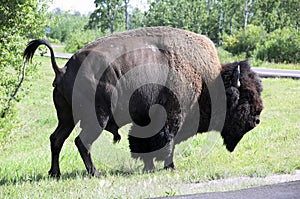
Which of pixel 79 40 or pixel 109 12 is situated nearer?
pixel 109 12

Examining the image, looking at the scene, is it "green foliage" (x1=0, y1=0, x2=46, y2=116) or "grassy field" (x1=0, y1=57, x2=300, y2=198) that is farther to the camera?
"green foliage" (x1=0, y1=0, x2=46, y2=116)

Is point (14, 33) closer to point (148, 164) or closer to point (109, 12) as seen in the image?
→ point (148, 164)

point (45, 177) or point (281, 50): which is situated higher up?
point (45, 177)

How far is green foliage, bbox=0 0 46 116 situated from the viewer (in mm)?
10633

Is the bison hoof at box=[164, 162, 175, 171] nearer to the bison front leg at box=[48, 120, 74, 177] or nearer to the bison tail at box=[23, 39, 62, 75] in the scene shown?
the bison front leg at box=[48, 120, 74, 177]

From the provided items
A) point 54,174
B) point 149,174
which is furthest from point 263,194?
point 54,174

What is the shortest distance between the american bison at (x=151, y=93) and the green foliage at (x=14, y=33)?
4.75m

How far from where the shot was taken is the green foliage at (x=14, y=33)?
10633mm

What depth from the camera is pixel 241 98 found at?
705 centimetres

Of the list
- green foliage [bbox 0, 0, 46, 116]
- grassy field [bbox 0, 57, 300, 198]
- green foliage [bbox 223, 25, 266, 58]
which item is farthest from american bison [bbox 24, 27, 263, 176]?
green foliage [bbox 223, 25, 266, 58]

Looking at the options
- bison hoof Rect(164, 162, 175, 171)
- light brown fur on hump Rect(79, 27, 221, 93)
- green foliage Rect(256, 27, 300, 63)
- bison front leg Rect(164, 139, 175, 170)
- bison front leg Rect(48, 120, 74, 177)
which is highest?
light brown fur on hump Rect(79, 27, 221, 93)

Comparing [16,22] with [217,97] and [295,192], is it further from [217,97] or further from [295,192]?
[295,192]

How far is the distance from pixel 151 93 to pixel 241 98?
142 cm

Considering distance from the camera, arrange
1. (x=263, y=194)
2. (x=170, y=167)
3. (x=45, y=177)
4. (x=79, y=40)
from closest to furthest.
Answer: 1. (x=263, y=194)
2. (x=45, y=177)
3. (x=170, y=167)
4. (x=79, y=40)
